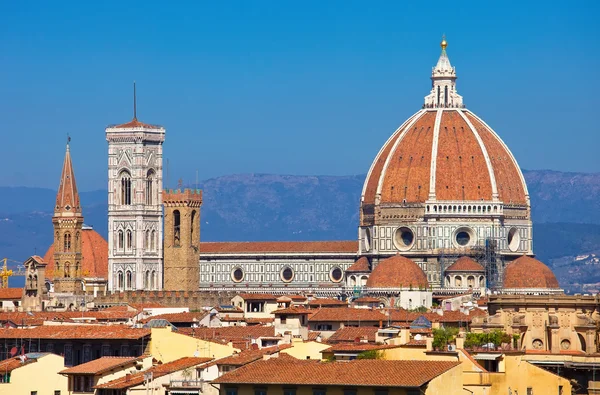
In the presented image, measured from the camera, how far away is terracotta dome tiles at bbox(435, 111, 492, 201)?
580 feet

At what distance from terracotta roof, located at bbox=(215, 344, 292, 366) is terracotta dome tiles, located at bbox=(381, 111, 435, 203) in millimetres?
110458

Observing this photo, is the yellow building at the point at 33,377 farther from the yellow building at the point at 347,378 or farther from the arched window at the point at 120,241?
the arched window at the point at 120,241

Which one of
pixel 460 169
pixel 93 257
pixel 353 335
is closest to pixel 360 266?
pixel 460 169

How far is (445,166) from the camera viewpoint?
17700 centimetres

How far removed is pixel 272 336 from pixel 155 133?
102m

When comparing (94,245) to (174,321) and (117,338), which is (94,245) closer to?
(174,321)

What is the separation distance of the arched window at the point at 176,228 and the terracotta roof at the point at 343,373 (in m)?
123

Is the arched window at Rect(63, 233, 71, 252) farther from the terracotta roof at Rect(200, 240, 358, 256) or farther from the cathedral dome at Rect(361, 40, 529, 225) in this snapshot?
the cathedral dome at Rect(361, 40, 529, 225)

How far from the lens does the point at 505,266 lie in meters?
173

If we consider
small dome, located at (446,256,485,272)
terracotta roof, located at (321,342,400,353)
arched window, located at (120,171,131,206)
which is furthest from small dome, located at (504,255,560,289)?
terracotta roof, located at (321,342,400,353)

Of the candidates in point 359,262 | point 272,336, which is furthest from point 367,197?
point 272,336

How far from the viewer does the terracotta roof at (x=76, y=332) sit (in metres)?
73.0

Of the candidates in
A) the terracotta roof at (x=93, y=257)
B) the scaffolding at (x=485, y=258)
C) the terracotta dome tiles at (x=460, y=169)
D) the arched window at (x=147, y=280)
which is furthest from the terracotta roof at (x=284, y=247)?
the arched window at (x=147, y=280)

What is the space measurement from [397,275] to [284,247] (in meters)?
24.5
